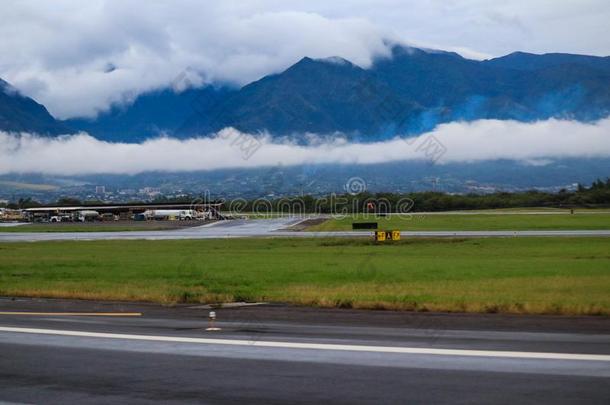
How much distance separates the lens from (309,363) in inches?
473

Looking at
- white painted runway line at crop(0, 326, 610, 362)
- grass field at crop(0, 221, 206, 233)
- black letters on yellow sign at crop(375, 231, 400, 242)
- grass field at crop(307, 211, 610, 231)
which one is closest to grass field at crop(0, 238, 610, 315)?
black letters on yellow sign at crop(375, 231, 400, 242)

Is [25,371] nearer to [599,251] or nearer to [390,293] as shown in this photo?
[390,293]

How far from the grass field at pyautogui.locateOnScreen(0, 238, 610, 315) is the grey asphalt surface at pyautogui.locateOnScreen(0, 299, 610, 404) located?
352 cm

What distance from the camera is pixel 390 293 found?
22922 millimetres

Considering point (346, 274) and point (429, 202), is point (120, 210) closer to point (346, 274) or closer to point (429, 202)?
point (429, 202)

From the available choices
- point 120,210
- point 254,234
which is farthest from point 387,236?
point 120,210

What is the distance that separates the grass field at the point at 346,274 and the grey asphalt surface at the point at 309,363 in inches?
139

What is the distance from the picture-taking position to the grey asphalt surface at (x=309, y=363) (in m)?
10.1

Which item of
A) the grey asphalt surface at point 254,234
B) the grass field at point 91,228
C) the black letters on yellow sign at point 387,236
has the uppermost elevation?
the black letters on yellow sign at point 387,236

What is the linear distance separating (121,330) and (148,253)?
3452 centimetres

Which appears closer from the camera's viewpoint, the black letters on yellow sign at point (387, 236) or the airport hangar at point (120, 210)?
the black letters on yellow sign at point (387, 236)

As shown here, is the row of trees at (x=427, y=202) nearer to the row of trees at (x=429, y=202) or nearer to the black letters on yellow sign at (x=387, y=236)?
the row of trees at (x=429, y=202)

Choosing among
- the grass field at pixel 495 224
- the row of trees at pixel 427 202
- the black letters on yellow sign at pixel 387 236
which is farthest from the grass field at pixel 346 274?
the row of trees at pixel 427 202

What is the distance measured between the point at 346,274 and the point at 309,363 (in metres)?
Answer: 19.5
